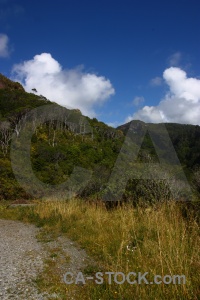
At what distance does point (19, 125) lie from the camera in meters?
65.9

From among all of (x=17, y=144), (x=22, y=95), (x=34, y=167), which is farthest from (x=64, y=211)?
(x=22, y=95)

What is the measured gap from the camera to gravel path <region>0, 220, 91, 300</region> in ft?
13.2

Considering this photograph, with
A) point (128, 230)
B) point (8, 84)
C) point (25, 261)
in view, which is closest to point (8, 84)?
point (8, 84)

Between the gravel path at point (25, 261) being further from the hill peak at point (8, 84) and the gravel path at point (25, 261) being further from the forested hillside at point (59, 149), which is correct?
the hill peak at point (8, 84)

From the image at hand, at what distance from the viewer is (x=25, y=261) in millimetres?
5594

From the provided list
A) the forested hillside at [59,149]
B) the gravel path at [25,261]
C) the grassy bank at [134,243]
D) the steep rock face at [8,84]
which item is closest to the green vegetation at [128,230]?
the grassy bank at [134,243]

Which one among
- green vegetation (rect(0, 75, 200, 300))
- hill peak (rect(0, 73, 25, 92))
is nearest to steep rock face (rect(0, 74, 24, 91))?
hill peak (rect(0, 73, 25, 92))

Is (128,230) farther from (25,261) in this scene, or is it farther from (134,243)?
(25,261)

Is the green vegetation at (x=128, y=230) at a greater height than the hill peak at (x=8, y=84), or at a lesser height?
lesser

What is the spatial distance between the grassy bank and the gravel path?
355 mm

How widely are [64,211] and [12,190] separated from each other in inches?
1028

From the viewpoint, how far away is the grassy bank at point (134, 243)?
3.46m

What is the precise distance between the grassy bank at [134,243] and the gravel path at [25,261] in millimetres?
355

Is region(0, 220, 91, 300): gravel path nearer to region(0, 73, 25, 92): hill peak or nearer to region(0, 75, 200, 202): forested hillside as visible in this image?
region(0, 75, 200, 202): forested hillside
